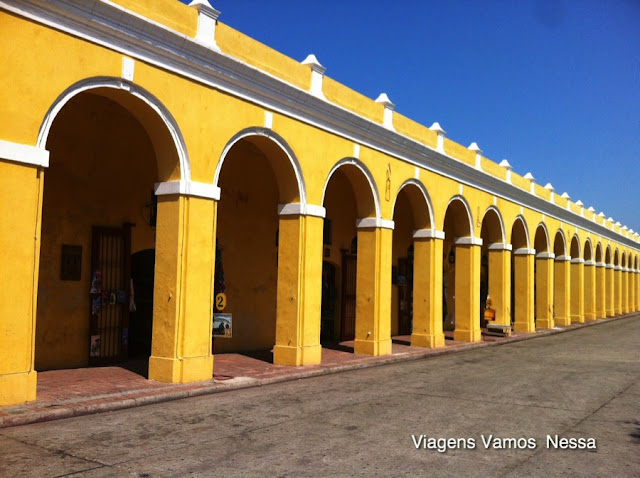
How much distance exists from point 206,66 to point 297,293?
15.0 feet

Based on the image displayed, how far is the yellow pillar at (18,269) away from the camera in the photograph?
24.2ft

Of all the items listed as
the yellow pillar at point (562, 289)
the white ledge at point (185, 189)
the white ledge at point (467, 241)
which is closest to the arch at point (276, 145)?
the white ledge at point (185, 189)

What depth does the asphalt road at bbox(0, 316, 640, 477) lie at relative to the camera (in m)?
5.45

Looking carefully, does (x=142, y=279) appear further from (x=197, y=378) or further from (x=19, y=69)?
(x=19, y=69)

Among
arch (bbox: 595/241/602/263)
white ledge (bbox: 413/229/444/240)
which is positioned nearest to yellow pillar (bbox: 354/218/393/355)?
white ledge (bbox: 413/229/444/240)

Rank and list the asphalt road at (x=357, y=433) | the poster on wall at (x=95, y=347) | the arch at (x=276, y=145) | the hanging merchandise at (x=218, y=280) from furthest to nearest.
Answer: the hanging merchandise at (x=218, y=280) → the poster on wall at (x=95, y=347) → the arch at (x=276, y=145) → the asphalt road at (x=357, y=433)

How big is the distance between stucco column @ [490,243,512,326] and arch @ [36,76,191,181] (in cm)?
1450

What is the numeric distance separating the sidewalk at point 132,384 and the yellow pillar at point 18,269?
345mm

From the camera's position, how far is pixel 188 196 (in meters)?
9.90

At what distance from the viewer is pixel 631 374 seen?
40.2 ft

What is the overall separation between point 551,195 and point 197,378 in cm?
2299

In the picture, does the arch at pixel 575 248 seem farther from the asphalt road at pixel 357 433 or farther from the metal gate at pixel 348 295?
the asphalt road at pixel 357 433

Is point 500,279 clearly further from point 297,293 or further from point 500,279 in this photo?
point 297,293

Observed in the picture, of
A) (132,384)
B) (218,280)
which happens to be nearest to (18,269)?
(132,384)
